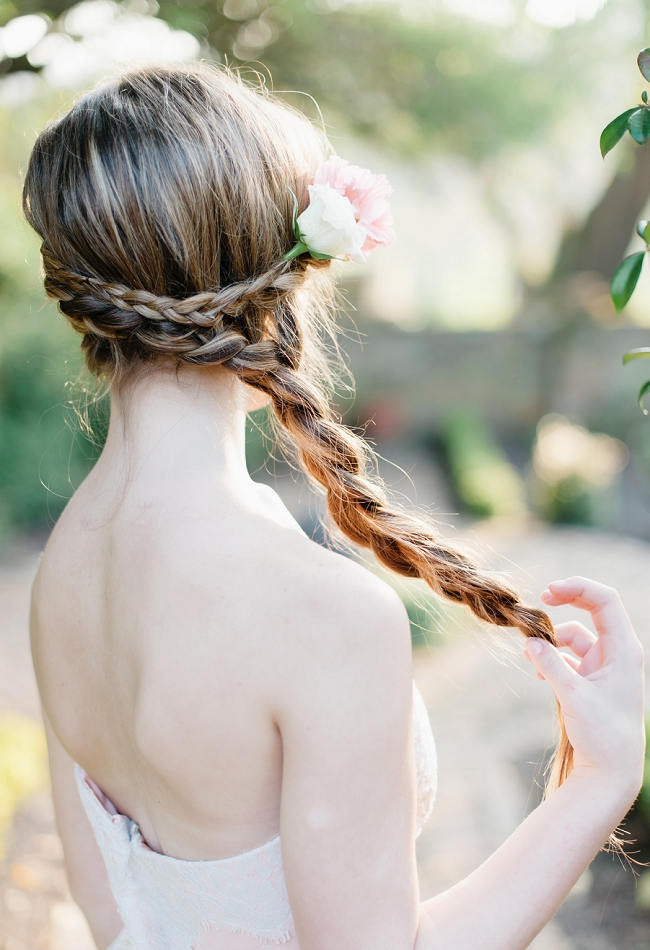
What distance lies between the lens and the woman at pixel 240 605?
2.64 feet

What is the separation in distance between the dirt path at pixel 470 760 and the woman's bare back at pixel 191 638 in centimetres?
32

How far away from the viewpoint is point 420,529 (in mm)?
1074

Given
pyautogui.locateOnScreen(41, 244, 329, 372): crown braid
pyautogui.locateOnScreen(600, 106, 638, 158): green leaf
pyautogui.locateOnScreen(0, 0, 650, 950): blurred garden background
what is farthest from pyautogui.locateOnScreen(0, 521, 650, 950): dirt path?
pyautogui.locateOnScreen(600, 106, 638, 158): green leaf

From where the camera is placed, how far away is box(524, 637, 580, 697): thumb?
94cm

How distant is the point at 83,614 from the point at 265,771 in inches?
12.8

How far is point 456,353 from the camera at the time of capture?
33.5ft

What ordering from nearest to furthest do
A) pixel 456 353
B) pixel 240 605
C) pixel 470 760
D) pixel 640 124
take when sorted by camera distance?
1. pixel 240 605
2. pixel 640 124
3. pixel 470 760
4. pixel 456 353

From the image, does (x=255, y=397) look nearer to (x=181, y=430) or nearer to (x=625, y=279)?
(x=181, y=430)

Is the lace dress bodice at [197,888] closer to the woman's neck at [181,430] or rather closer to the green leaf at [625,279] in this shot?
the woman's neck at [181,430]

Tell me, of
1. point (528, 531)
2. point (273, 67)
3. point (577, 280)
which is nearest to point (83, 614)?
point (273, 67)

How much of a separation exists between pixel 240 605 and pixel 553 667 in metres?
0.40

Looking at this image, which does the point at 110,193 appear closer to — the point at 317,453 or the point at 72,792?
the point at 317,453

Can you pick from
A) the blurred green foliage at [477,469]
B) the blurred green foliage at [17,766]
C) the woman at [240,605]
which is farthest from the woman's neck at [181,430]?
the blurred green foliage at [477,469]

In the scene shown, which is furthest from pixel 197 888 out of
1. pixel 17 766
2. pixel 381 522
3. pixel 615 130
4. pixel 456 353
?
pixel 456 353
